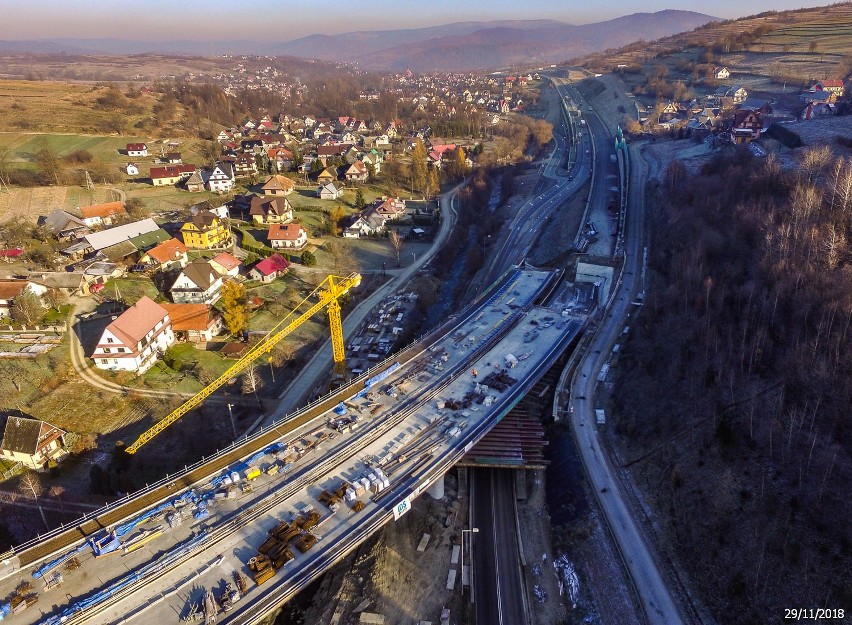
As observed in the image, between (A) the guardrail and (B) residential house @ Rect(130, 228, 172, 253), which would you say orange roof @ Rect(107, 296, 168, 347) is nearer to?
(A) the guardrail

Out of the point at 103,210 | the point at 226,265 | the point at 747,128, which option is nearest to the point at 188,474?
the point at 226,265

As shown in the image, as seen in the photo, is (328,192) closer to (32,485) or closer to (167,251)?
(167,251)

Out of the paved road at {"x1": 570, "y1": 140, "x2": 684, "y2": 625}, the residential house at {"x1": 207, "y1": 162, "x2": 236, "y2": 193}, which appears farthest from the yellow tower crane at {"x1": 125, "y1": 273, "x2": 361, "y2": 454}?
the residential house at {"x1": 207, "y1": 162, "x2": 236, "y2": 193}

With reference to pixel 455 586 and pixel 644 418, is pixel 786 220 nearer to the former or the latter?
pixel 644 418

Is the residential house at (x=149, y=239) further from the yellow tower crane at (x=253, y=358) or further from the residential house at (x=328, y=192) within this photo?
the residential house at (x=328, y=192)
